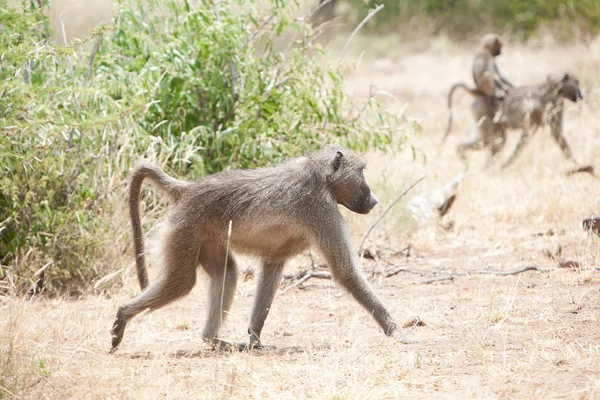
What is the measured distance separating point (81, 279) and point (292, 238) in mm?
2145

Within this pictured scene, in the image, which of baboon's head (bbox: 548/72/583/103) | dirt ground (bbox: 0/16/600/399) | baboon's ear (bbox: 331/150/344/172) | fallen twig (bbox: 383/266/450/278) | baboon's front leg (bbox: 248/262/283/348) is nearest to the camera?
dirt ground (bbox: 0/16/600/399)

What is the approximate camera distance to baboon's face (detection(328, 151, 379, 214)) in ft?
16.1

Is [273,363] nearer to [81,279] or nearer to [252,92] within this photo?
[81,279]

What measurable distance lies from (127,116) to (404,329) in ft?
8.76

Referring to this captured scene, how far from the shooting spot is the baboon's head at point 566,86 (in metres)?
11.4

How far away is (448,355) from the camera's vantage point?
4.25 metres

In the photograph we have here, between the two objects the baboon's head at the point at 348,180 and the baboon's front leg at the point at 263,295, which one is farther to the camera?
the baboon's front leg at the point at 263,295

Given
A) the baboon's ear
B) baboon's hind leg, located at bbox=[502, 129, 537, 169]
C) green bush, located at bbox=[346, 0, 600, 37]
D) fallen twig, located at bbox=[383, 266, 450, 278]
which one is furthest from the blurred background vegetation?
green bush, located at bbox=[346, 0, 600, 37]

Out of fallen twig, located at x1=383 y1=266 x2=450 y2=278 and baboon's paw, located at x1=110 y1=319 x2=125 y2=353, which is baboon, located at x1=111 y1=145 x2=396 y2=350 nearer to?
baboon's paw, located at x1=110 y1=319 x2=125 y2=353

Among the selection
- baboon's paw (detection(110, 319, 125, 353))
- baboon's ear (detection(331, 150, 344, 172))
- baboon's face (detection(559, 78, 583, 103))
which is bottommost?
baboon's paw (detection(110, 319, 125, 353))

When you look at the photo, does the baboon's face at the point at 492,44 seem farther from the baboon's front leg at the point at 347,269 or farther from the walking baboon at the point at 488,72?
the baboon's front leg at the point at 347,269

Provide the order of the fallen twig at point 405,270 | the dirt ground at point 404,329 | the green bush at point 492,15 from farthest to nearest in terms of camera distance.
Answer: the green bush at point 492,15 < the fallen twig at point 405,270 < the dirt ground at point 404,329

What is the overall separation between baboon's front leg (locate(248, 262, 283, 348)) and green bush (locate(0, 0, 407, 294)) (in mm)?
1349

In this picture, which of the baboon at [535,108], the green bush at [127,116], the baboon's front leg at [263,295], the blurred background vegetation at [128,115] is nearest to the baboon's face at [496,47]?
the baboon at [535,108]
